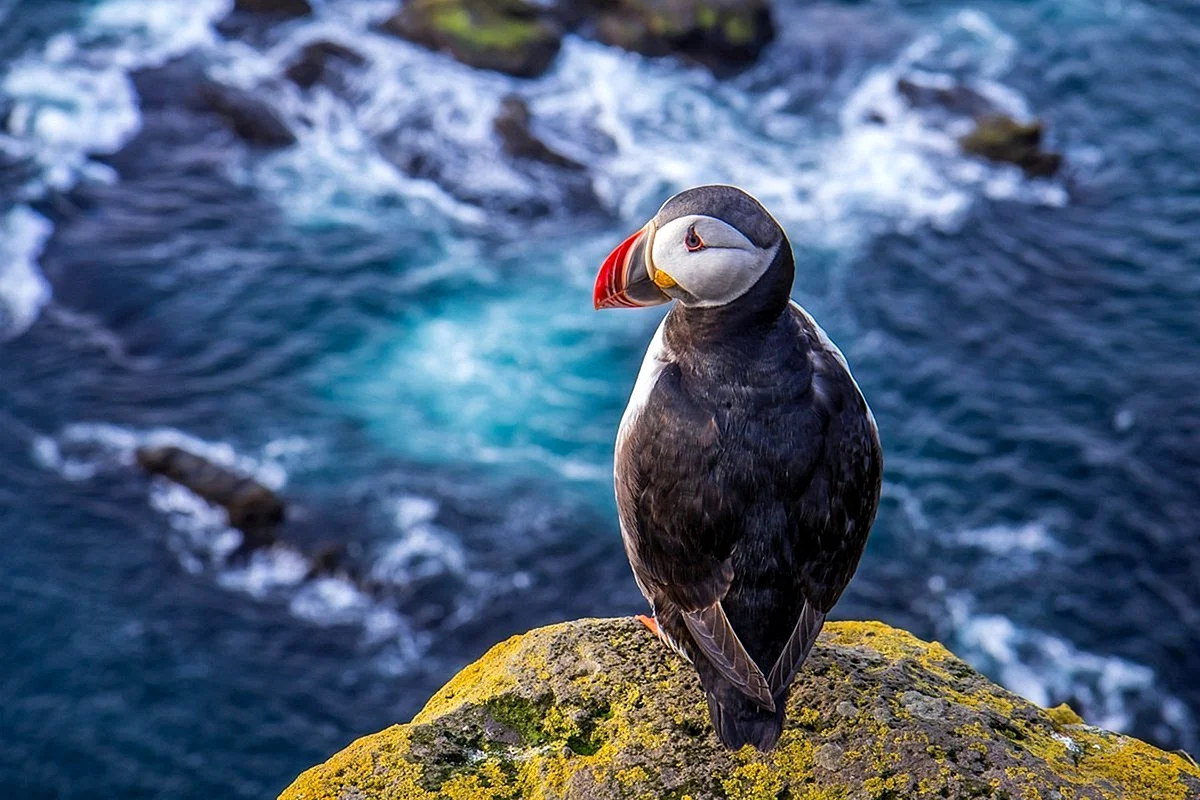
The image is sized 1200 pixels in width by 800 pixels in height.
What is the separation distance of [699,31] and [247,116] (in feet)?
30.0

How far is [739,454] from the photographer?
543cm

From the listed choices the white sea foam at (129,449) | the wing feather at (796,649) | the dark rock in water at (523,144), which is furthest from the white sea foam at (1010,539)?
the wing feather at (796,649)

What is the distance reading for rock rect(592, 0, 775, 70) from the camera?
26875 millimetres

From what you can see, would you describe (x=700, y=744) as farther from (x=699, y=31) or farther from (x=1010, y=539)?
(x=699, y=31)

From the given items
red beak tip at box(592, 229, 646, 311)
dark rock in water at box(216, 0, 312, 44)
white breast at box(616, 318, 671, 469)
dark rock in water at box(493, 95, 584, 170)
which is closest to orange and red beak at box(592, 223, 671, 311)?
red beak tip at box(592, 229, 646, 311)

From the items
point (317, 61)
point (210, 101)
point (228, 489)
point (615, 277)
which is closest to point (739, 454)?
point (615, 277)

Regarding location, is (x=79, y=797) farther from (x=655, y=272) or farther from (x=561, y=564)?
(x=655, y=272)

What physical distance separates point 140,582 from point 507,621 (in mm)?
4848

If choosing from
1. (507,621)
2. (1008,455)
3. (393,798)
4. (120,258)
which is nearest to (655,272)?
(393,798)

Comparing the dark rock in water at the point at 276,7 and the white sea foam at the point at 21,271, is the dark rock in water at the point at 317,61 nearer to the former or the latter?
the dark rock in water at the point at 276,7

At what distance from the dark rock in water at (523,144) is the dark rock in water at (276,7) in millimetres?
5831

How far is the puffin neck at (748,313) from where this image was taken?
17.7 feet

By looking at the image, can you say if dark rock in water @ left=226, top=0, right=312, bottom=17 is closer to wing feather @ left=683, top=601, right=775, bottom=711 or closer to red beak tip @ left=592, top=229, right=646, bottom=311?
red beak tip @ left=592, top=229, right=646, bottom=311

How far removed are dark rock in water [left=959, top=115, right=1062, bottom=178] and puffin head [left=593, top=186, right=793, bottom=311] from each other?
20.4m
